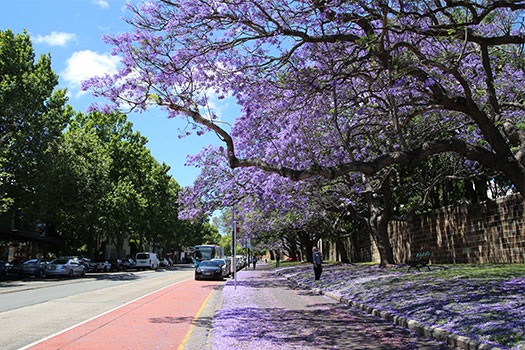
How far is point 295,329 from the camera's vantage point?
30.5 feet

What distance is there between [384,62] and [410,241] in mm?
21409

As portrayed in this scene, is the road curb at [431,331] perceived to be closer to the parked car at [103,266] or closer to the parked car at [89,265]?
the parked car at [89,265]

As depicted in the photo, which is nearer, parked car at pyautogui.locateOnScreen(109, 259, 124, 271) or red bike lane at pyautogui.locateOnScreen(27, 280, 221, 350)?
red bike lane at pyautogui.locateOnScreen(27, 280, 221, 350)

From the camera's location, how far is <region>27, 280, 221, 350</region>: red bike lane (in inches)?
306

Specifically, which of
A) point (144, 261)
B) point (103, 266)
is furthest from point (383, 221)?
point (144, 261)

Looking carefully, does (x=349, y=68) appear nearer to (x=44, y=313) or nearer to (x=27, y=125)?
(x=44, y=313)

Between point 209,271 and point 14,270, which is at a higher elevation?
point 14,270

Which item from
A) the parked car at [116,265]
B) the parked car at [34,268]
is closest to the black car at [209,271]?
the parked car at [34,268]

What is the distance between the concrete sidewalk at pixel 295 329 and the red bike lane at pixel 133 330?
46cm

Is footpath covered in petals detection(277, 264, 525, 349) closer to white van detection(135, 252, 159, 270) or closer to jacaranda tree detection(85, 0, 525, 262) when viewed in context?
jacaranda tree detection(85, 0, 525, 262)

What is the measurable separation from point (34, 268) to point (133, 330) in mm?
27652

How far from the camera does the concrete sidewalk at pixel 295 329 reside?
7.72m

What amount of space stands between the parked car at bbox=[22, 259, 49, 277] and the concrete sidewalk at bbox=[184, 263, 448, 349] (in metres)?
24.7

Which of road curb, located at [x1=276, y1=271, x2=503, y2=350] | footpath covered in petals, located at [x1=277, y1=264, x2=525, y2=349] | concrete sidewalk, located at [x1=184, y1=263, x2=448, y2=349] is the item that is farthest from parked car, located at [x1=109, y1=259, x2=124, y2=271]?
road curb, located at [x1=276, y1=271, x2=503, y2=350]
